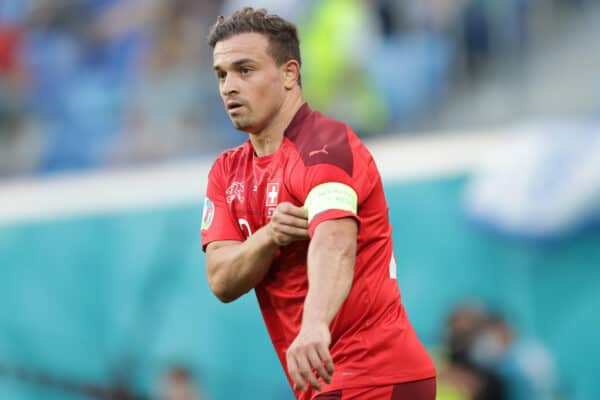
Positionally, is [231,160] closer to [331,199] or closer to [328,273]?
[331,199]

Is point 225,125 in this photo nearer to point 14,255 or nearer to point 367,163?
point 14,255

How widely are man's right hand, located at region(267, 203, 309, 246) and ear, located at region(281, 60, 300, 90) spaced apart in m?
0.54

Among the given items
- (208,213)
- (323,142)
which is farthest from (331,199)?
(208,213)

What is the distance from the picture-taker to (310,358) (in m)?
3.68

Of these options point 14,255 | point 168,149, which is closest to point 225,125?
point 168,149

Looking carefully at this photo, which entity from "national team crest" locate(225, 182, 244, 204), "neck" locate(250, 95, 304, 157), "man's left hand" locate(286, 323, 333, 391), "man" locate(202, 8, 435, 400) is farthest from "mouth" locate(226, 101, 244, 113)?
"man's left hand" locate(286, 323, 333, 391)

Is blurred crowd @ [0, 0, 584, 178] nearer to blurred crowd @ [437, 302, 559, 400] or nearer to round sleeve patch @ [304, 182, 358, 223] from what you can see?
blurred crowd @ [437, 302, 559, 400]

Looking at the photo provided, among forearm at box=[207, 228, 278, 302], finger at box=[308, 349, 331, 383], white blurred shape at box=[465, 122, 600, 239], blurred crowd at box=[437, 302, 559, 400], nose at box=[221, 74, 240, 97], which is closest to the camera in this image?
finger at box=[308, 349, 331, 383]

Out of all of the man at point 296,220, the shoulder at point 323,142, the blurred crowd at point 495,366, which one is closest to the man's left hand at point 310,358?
the man at point 296,220

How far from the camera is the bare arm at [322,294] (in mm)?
3693

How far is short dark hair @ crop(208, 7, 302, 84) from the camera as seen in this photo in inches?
171

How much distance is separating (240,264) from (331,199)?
51cm

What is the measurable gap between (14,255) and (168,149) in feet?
6.91

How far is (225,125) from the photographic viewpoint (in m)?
10.6
